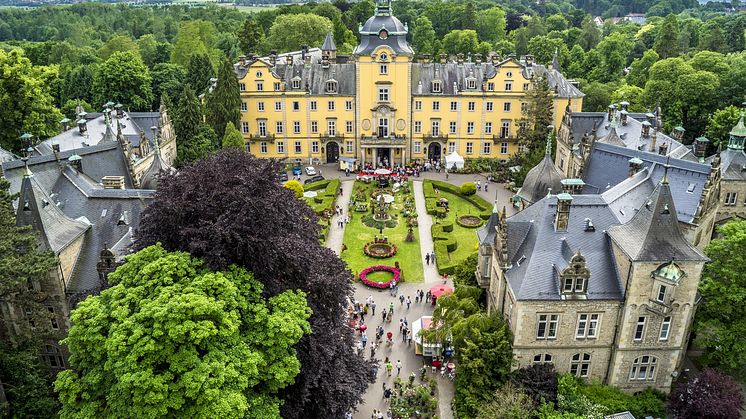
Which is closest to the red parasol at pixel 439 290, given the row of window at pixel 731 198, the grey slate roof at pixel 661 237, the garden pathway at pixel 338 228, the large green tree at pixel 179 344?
the garden pathway at pixel 338 228

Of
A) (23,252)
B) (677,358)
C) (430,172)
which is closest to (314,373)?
(23,252)

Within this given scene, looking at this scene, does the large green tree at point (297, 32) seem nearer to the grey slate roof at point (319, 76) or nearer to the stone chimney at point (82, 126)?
the grey slate roof at point (319, 76)

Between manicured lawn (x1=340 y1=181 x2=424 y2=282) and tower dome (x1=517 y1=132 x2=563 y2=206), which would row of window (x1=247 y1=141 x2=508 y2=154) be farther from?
tower dome (x1=517 y1=132 x2=563 y2=206)

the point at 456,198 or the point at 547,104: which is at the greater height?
the point at 547,104

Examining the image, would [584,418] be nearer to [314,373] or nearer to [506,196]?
[314,373]

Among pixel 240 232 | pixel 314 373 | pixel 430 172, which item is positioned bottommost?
pixel 430 172

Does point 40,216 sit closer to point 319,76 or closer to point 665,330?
point 665,330

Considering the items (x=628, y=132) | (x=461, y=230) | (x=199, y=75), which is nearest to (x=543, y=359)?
(x=461, y=230)
